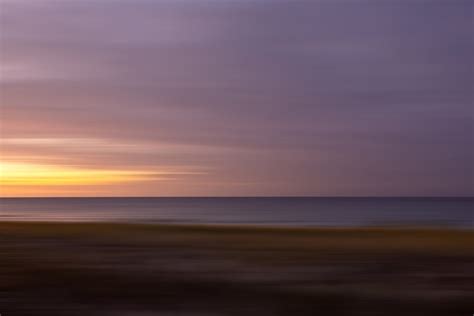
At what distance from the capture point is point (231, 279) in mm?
12375

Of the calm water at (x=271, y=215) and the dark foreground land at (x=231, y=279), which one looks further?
the calm water at (x=271, y=215)

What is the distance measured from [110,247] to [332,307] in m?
8.99

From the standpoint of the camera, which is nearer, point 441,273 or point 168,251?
point 441,273

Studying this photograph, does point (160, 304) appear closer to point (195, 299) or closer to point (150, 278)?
point (195, 299)

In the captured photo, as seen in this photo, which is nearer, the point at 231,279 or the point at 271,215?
the point at 231,279

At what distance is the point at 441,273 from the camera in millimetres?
13523

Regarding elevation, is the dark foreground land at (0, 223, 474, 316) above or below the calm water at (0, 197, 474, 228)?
below

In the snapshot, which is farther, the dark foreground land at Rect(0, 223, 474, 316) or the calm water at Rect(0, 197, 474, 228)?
the calm water at Rect(0, 197, 474, 228)

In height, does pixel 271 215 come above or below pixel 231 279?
above

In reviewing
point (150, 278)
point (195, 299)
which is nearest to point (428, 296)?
point (195, 299)

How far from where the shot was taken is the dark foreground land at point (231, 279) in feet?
33.7

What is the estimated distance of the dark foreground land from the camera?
10258mm

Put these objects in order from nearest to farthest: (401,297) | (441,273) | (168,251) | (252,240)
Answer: (401,297), (441,273), (168,251), (252,240)

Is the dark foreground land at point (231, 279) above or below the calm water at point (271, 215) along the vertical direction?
below
